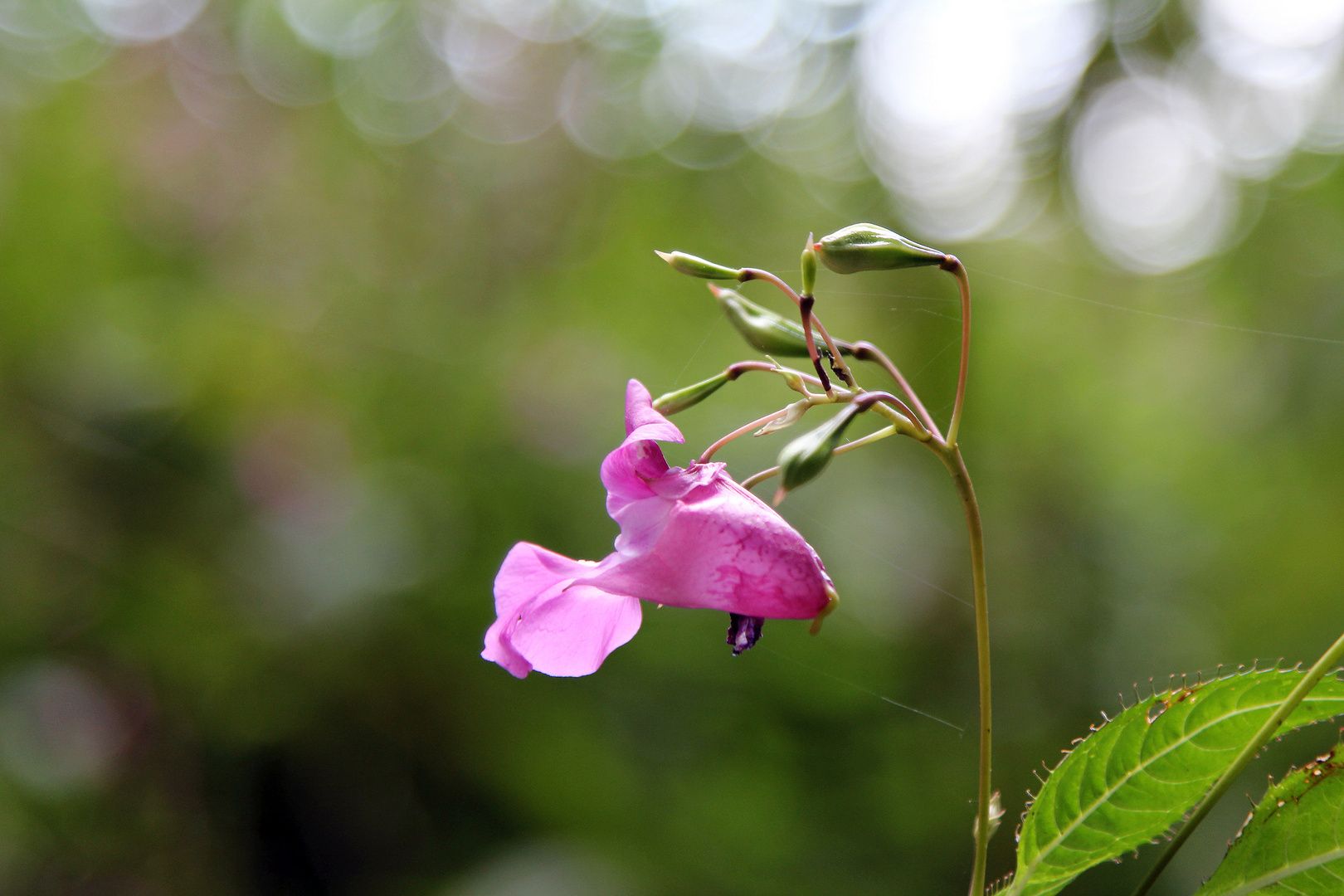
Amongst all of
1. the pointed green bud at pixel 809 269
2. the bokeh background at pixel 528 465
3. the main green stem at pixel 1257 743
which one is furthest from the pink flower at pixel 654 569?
the bokeh background at pixel 528 465

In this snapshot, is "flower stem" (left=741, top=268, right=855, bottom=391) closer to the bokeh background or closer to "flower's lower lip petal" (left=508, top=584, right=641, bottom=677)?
"flower's lower lip petal" (left=508, top=584, right=641, bottom=677)

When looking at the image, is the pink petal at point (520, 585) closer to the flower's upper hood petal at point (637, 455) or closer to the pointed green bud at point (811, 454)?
the flower's upper hood petal at point (637, 455)

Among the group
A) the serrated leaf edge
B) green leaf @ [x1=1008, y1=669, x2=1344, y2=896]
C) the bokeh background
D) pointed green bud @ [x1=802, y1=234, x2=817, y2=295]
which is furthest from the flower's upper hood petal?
the bokeh background

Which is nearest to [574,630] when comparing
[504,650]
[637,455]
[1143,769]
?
[504,650]

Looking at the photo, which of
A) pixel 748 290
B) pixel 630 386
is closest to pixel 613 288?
pixel 748 290

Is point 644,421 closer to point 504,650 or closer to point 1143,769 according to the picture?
point 504,650

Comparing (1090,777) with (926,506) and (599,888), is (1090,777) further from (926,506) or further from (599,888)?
(926,506)
